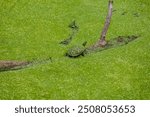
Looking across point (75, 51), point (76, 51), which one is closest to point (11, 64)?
point (75, 51)

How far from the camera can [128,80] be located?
4141cm

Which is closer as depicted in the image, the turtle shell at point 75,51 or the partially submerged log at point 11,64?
the partially submerged log at point 11,64

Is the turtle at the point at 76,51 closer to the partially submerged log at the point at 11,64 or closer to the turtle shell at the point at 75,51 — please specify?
the turtle shell at the point at 75,51

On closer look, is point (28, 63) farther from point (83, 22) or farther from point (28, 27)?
point (83, 22)

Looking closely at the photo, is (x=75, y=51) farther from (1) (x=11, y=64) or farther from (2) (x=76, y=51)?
(1) (x=11, y=64)

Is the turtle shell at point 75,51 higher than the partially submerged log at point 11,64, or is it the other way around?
the turtle shell at point 75,51

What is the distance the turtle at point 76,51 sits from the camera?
4623 cm

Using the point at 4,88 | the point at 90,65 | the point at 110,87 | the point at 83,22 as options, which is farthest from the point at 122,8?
the point at 4,88

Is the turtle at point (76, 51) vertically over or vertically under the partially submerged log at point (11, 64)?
over

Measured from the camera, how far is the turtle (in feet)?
152

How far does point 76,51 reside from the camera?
153 ft

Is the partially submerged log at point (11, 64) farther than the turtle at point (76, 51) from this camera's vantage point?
No

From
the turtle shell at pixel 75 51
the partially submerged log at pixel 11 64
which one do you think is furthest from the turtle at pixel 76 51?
the partially submerged log at pixel 11 64

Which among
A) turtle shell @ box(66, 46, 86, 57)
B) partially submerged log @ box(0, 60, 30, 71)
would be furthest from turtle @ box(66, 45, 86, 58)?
partially submerged log @ box(0, 60, 30, 71)
